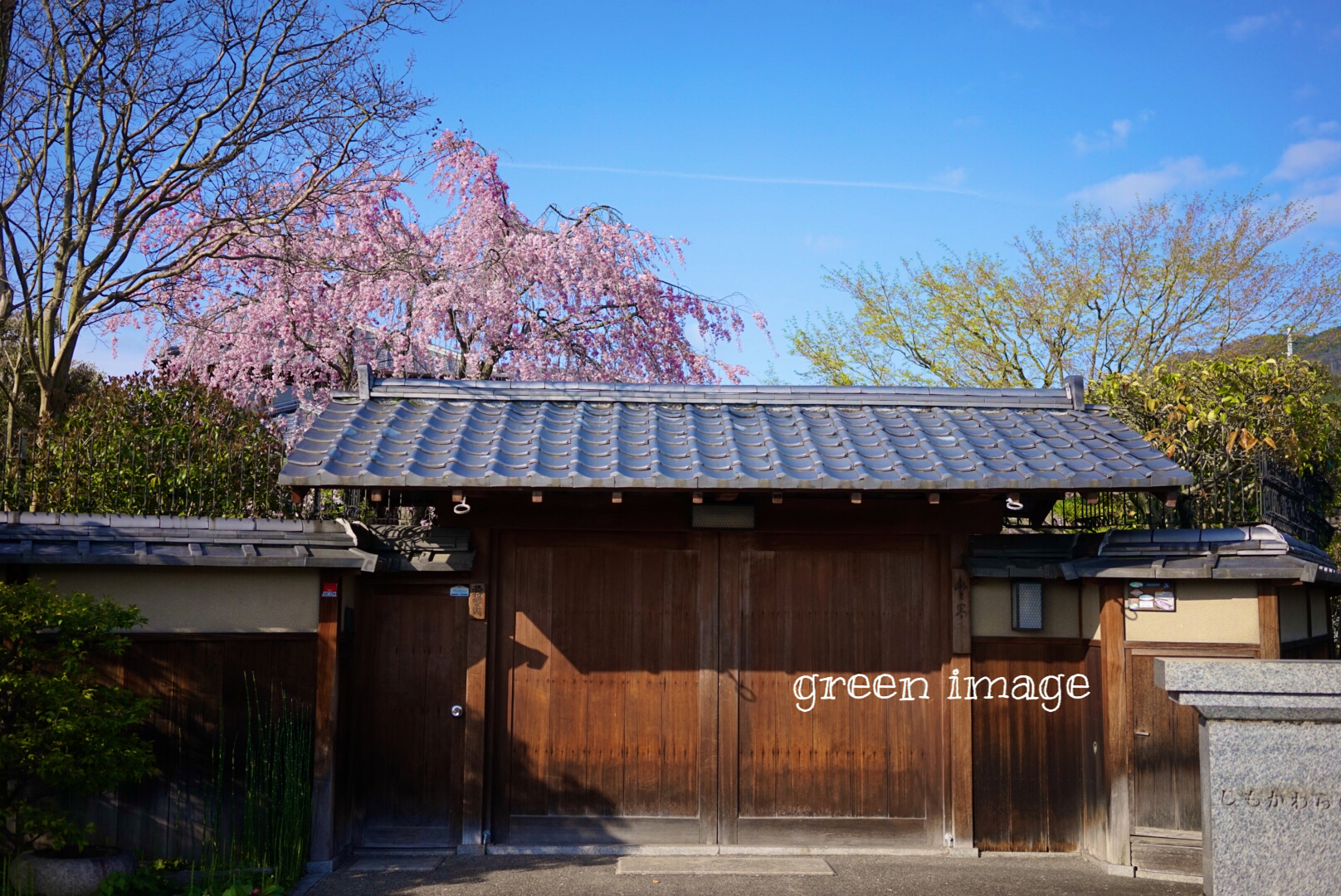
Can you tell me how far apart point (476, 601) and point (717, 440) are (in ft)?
7.66

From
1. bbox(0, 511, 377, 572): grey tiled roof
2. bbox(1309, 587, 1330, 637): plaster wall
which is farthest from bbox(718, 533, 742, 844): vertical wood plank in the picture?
bbox(1309, 587, 1330, 637): plaster wall

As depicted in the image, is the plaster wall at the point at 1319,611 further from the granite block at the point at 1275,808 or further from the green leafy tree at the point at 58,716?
the green leafy tree at the point at 58,716

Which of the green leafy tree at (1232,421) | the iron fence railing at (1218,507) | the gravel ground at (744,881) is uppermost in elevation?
the green leafy tree at (1232,421)

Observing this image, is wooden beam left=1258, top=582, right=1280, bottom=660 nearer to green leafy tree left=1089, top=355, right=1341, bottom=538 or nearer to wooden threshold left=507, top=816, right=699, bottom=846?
green leafy tree left=1089, top=355, right=1341, bottom=538

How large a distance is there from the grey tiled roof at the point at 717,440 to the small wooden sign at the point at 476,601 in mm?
1276

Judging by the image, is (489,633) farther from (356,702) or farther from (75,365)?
(75,365)

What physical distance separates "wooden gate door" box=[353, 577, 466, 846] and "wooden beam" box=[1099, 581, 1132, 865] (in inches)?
197

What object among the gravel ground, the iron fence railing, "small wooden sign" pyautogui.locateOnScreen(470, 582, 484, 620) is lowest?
the gravel ground

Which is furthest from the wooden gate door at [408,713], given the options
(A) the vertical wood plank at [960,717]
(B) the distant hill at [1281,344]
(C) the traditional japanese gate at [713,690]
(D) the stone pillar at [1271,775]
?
(B) the distant hill at [1281,344]

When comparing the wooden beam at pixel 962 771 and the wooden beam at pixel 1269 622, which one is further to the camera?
the wooden beam at pixel 962 771

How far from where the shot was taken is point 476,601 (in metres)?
8.24

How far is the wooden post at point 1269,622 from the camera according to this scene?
737 centimetres

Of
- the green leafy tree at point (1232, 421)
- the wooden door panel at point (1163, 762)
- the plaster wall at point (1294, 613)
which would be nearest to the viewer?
the wooden door panel at point (1163, 762)

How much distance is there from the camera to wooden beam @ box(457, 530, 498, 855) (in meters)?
8.09
